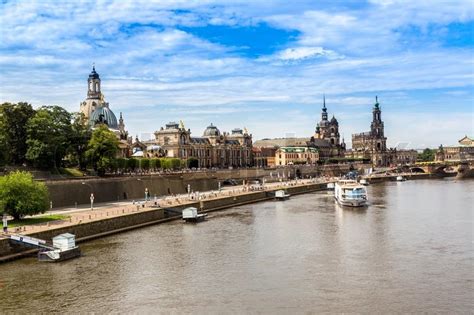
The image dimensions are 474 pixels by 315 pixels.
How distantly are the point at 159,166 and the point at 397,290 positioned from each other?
71.9 metres

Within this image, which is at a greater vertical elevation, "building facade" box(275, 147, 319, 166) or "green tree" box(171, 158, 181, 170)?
"building facade" box(275, 147, 319, 166)

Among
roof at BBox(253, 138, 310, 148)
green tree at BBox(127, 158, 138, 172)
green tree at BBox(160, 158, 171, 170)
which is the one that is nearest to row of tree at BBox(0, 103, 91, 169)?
green tree at BBox(127, 158, 138, 172)

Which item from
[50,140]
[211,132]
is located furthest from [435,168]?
[50,140]

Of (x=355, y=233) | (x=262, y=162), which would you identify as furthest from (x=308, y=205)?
(x=262, y=162)

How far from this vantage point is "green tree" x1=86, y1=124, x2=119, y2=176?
67.4 m

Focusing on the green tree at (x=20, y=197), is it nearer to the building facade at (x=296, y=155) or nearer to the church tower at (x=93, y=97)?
the church tower at (x=93, y=97)

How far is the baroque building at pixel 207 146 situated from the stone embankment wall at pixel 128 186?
1752cm

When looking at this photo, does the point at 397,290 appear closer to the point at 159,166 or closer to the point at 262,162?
the point at 159,166

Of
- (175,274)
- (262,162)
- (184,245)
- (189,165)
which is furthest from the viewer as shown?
(262,162)

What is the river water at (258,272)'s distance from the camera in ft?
85.9

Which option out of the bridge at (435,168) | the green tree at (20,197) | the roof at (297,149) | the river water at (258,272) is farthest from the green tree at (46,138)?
the bridge at (435,168)

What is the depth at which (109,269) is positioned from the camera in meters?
32.8

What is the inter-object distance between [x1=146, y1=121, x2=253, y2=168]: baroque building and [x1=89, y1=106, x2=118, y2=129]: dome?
8.51 metres

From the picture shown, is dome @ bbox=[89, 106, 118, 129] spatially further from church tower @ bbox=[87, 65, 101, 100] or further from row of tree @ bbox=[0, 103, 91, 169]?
row of tree @ bbox=[0, 103, 91, 169]
